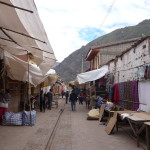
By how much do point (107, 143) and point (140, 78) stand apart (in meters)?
3.17

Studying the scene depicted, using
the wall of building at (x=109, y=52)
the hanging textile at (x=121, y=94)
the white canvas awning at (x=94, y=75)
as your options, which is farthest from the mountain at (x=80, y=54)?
the hanging textile at (x=121, y=94)

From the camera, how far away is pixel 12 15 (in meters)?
5.14

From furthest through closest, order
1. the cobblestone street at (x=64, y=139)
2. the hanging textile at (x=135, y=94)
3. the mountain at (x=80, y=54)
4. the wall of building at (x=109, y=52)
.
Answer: the mountain at (x=80, y=54)
the wall of building at (x=109, y=52)
the hanging textile at (x=135, y=94)
the cobblestone street at (x=64, y=139)

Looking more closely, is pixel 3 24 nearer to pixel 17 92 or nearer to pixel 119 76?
pixel 17 92

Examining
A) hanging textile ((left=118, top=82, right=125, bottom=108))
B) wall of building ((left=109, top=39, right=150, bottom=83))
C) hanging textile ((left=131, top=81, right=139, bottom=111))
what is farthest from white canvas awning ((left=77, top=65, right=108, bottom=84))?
hanging textile ((left=131, top=81, right=139, bottom=111))

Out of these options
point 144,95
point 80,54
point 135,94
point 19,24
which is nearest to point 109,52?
point 135,94

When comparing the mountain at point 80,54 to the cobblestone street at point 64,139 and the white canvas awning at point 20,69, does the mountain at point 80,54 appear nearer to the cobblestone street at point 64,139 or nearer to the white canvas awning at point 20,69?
the white canvas awning at point 20,69

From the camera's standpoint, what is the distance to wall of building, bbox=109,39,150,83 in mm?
9319

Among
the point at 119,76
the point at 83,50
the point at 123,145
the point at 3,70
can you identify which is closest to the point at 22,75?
the point at 3,70

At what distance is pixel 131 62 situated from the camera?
1145 cm

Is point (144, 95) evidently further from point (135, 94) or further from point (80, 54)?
point (80, 54)

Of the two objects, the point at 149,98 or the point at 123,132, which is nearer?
the point at 149,98

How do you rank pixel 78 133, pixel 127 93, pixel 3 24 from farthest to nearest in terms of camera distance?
pixel 127 93, pixel 78 133, pixel 3 24

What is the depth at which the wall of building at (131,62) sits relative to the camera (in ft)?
30.6
